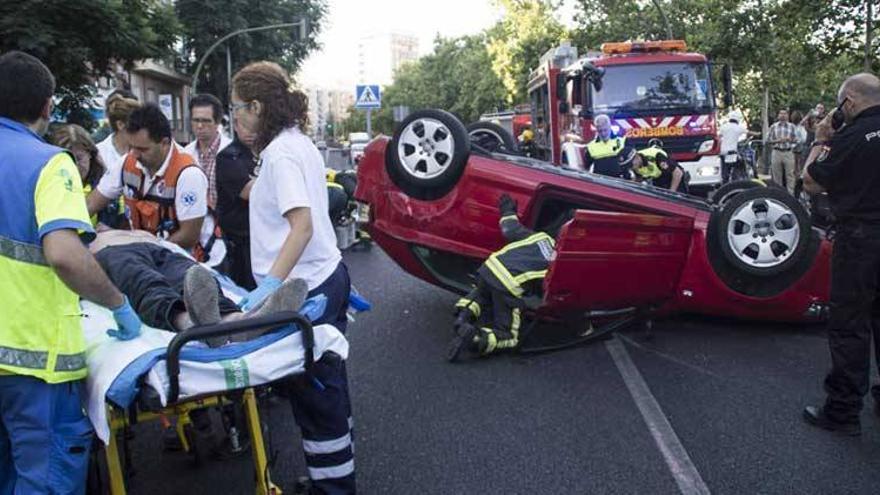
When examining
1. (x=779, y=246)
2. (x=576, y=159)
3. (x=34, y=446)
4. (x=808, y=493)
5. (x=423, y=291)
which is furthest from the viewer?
(x=576, y=159)

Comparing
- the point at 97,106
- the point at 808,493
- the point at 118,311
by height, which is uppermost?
the point at 97,106

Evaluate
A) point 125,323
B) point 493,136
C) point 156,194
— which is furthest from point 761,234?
point 125,323

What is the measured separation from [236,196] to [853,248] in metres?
3.22

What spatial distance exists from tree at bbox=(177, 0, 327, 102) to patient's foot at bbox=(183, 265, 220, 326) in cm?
3045

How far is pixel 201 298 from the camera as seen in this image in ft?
8.96

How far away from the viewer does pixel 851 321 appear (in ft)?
13.4

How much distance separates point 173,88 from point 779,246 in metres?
38.3

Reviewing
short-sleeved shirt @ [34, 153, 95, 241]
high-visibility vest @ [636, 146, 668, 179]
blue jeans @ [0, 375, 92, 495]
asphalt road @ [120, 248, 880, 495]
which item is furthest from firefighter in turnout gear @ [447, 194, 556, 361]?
high-visibility vest @ [636, 146, 668, 179]

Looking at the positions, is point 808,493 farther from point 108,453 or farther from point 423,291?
point 423,291

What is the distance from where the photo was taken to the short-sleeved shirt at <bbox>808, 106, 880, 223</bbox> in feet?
13.2

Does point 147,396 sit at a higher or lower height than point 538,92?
lower

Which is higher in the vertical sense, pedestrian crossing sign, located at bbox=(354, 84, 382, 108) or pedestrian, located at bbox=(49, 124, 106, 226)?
pedestrian crossing sign, located at bbox=(354, 84, 382, 108)

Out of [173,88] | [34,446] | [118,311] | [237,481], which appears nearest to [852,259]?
[237,481]

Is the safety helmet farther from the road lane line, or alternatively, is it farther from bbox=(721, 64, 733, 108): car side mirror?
bbox=(721, 64, 733, 108): car side mirror
